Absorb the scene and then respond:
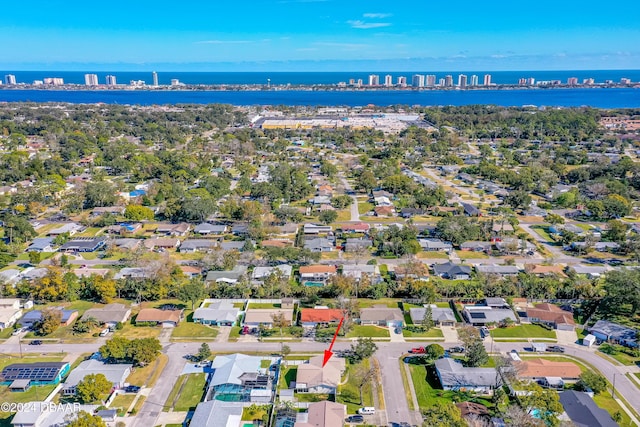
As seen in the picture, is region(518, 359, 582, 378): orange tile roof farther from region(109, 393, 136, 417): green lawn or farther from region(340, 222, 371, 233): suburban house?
region(340, 222, 371, 233): suburban house

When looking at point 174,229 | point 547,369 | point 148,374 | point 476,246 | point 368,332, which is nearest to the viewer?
point 547,369

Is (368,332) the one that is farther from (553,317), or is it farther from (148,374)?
(148,374)

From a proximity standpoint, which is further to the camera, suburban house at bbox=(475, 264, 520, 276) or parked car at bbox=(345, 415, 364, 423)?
suburban house at bbox=(475, 264, 520, 276)

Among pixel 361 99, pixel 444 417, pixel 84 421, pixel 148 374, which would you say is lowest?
pixel 148 374

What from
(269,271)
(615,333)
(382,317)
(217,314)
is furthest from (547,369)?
(269,271)

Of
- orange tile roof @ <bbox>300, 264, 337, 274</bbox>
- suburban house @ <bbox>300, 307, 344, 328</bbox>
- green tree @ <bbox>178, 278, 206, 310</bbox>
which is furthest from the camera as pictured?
orange tile roof @ <bbox>300, 264, 337, 274</bbox>

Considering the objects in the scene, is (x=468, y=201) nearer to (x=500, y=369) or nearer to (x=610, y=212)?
(x=610, y=212)

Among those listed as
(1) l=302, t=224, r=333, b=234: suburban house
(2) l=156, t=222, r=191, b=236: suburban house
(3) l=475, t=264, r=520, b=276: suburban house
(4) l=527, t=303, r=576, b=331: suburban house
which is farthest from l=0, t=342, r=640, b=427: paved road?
(2) l=156, t=222, r=191, b=236: suburban house

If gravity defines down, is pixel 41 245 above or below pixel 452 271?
below
